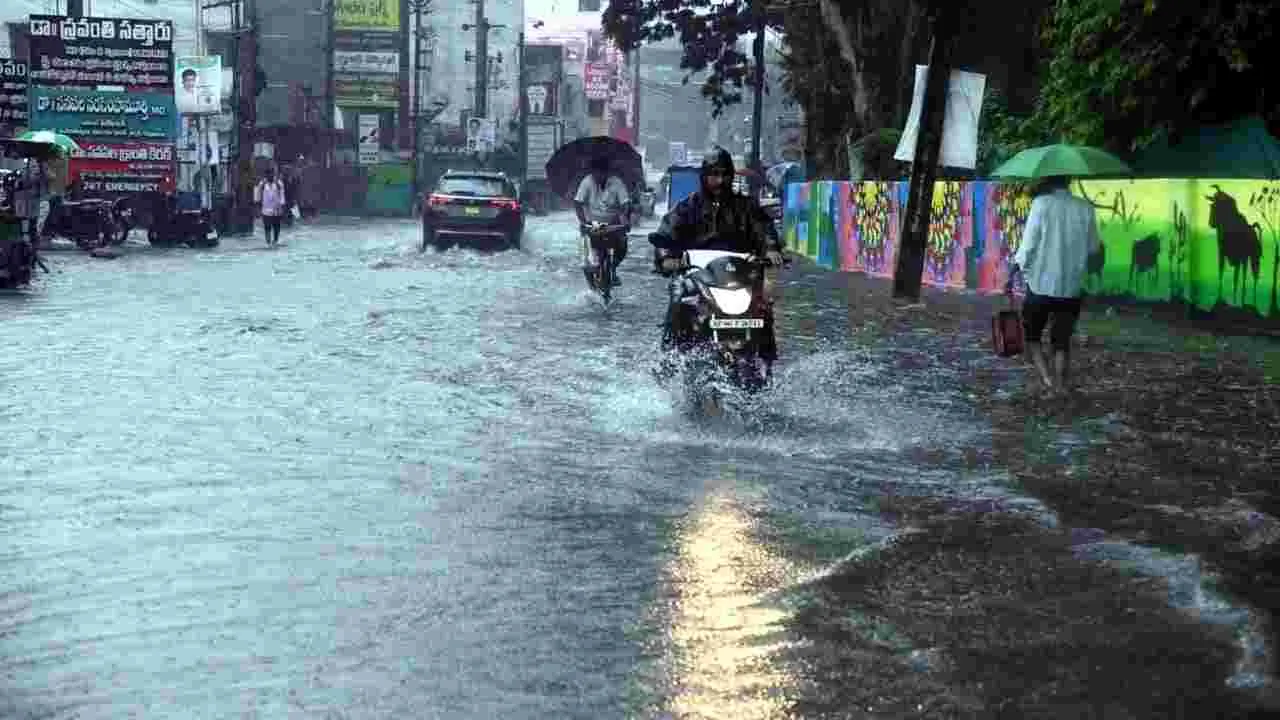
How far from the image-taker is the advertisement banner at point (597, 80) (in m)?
118

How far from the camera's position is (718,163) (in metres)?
11.7

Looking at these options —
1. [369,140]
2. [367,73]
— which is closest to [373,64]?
[367,73]

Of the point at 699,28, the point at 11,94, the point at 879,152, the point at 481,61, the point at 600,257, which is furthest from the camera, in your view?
the point at 481,61

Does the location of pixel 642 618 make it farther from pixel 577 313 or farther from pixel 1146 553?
pixel 577 313

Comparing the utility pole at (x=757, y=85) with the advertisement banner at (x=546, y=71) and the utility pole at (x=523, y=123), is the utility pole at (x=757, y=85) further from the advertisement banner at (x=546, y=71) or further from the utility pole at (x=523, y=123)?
the advertisement banner at (x=546, y=71)

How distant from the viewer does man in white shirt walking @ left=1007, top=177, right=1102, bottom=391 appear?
1305 cm

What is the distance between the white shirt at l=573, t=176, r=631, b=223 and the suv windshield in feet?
46.6

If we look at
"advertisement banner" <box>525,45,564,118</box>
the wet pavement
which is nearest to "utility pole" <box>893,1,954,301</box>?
the wet pavement

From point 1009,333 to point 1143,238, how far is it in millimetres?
8089

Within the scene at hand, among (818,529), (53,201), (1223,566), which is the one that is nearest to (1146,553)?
(1223,566)

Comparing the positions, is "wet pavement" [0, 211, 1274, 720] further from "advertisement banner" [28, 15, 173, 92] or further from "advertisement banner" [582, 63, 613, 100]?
"advertisement banner" [582, 63, 613, 100]

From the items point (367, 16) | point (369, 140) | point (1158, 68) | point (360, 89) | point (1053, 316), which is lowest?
point (1053, 316)

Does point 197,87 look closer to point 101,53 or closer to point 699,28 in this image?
point 101,53

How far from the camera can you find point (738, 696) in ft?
16.9
